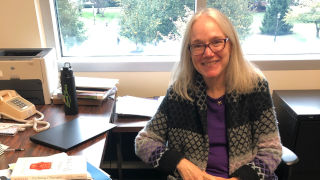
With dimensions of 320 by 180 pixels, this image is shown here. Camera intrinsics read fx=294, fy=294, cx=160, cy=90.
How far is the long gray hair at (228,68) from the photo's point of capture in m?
1.29

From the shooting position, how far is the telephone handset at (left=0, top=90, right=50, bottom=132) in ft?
4.93

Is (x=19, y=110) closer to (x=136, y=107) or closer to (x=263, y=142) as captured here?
(x=136, y=107)

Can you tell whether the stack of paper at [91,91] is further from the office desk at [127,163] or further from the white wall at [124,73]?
the office desk at [127,163]

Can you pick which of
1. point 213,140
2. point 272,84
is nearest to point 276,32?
point 272,84

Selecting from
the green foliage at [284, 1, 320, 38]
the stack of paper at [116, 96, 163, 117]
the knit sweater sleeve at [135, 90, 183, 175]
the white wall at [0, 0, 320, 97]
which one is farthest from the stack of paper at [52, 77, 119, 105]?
the green foliage at [284, 1, 320, 38]

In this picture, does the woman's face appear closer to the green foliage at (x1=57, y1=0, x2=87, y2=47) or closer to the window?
the window

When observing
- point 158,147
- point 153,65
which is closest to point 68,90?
point 158,147

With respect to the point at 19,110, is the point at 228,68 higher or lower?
higher

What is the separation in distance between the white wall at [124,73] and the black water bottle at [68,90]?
0.62m

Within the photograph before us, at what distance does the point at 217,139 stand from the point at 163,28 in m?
1.17

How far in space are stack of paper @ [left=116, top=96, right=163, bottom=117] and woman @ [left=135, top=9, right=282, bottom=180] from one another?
0.38m

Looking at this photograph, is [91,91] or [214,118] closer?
[214,118]

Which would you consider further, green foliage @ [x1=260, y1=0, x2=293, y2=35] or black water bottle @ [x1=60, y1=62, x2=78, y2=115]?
green foliage @ [x1=260, y1=0, x2=293, y2=35]

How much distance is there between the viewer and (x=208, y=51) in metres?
1.26
